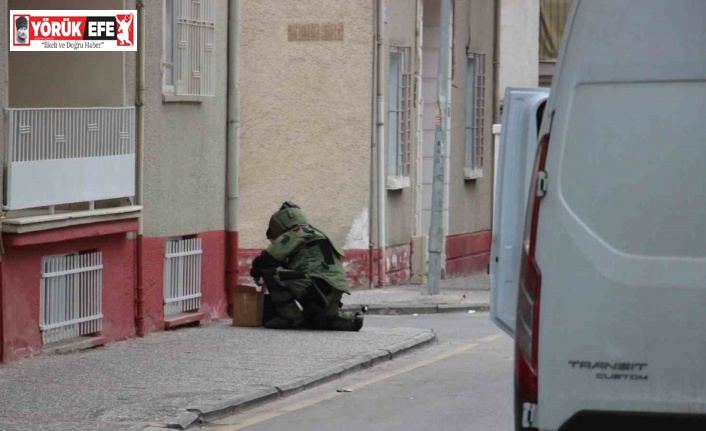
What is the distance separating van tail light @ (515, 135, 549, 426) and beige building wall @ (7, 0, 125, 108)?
372 inches

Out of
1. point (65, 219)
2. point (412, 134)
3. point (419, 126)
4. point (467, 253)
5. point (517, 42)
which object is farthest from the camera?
point (517, 42)

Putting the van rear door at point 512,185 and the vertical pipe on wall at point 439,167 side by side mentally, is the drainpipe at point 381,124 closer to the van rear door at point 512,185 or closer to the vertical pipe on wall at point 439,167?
the vertical pipe on wall at point 439,167

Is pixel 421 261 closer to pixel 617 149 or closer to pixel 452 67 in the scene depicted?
pixel 452 67

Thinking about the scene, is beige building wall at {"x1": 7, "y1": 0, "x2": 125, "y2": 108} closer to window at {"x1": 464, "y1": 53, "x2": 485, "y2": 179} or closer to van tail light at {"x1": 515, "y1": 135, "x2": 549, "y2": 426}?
van tail light at {"x1": 515, "y1": 135, "x2": 549, "y2": 426}

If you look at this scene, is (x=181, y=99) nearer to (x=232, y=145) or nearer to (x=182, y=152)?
(x=182, y=152)

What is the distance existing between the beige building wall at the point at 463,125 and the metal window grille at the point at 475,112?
0.21 metres

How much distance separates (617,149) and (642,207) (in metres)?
0.24

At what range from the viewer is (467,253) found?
28328 millimetres

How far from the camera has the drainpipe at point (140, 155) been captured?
15023 mm

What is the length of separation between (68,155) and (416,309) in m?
7.77

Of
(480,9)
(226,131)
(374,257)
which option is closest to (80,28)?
(226,131)

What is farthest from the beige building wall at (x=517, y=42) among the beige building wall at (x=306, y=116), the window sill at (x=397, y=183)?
the beige building wall at (x=306, y=116)

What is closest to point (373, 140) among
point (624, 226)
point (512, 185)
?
point (512, 185)

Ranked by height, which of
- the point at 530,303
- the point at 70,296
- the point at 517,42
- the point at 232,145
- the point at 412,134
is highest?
the point at 517,42
